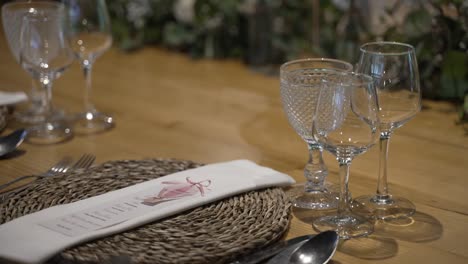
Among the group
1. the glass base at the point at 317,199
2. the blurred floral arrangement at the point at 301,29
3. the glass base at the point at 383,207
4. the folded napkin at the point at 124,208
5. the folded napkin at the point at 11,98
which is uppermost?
the blurred floral arrangement at the point at 301,29

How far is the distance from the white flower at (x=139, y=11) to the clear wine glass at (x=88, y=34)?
0.68 m

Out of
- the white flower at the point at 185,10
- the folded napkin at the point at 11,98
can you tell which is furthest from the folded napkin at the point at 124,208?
the white flower at the point at 185,10

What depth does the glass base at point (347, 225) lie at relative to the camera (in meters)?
1.02

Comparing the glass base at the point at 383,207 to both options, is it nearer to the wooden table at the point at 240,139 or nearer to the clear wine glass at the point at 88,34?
the wooden table at the point at 240,139

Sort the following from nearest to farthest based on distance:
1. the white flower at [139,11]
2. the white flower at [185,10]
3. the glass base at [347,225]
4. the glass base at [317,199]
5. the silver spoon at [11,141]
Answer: the glass base at [347,225] → the glass base at [317,199] → the silver spoon at [11,141] → the white flower at [185,10] → the white flower at [139,11]

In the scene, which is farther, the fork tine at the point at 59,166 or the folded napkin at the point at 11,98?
the folded napkin at the point at 11,98

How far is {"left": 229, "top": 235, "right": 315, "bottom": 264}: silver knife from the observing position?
91 centimetres

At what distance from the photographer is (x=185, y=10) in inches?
83.0

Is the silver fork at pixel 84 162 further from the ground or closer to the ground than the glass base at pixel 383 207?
further from the ground

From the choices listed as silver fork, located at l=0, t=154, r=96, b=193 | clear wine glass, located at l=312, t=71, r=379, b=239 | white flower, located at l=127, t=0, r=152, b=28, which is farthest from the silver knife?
white flower, located at l=127, t=0, r=152, b=28

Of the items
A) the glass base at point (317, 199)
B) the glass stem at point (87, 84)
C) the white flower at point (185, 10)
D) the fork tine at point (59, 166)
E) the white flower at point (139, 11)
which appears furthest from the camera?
the white flower at point (139, 11)

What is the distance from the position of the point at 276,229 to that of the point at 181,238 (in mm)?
125

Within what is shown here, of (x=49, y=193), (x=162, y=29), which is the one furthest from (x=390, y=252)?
(x=162, y=29)

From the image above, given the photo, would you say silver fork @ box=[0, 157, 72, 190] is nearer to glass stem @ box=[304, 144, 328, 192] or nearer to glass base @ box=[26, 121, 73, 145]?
glass base @ box=[26, 121, 73, 145]
